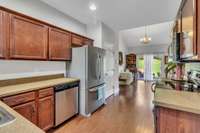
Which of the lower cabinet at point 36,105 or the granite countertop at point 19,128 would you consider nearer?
the granite countertop at point 19,128

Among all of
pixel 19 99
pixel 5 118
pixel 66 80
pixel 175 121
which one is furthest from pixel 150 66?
pixel 5 118

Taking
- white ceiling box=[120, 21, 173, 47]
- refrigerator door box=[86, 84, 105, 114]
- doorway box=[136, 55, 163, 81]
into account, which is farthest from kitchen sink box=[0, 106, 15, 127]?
doorway box=[136, 55, 163, 81]

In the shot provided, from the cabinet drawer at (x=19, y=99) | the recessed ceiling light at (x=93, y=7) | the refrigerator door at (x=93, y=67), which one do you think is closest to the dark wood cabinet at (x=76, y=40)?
the refrigerator door at (x=93, y=67)

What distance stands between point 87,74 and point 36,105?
53.7 inches

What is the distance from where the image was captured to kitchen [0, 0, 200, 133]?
1.39 metres

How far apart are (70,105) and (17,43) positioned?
1.63 meters

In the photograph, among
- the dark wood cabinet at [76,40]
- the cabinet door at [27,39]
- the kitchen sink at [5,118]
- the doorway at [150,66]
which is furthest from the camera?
the doorway at [150,66]

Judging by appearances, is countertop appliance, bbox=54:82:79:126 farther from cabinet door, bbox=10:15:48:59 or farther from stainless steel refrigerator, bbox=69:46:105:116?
cabinet door, bbox=10:15:48:59

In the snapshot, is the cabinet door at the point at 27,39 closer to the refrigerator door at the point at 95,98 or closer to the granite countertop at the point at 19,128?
the refrigerator door at the point at 95,98

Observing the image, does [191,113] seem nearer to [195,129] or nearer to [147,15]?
[195,129]

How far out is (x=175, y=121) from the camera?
1.37 metres

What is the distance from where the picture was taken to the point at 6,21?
214 cm

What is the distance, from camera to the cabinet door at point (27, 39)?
2270mm

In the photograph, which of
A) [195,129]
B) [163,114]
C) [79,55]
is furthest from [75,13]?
[195,129]
